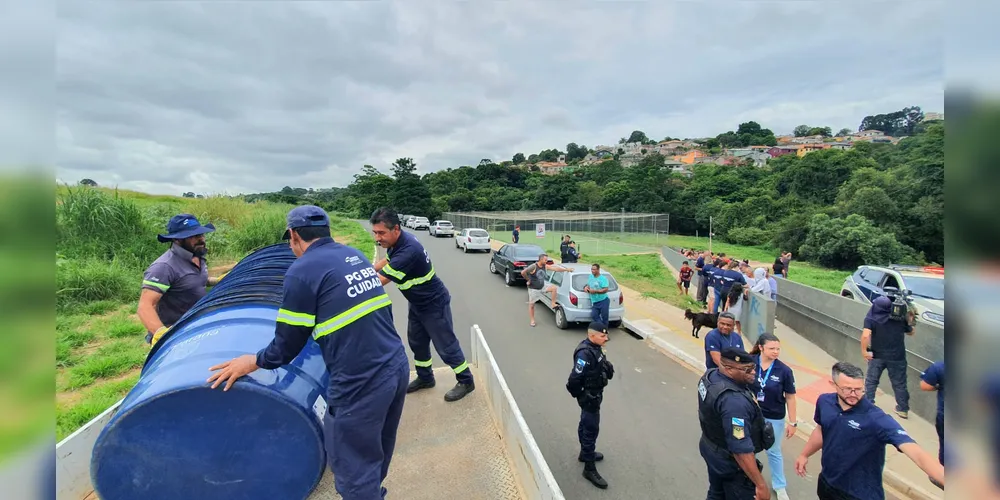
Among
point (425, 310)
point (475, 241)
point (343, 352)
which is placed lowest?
point (425, 310)

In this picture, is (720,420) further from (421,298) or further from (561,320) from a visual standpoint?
(561,320)

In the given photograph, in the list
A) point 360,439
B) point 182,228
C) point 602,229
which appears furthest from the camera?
point 602,229

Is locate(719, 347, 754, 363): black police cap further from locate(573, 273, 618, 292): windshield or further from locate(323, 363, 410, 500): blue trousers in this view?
locate(573, 273, 618, 292): windshield

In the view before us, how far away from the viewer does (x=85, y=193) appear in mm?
12445

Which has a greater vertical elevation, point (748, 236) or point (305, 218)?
point (305, 218)

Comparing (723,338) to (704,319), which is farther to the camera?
(704,319)

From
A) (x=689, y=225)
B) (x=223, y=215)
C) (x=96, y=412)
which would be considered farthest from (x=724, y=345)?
(x=689, y=225)

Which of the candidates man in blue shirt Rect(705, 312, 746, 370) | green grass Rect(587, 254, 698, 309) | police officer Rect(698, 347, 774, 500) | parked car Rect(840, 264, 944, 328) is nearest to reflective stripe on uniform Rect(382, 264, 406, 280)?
police officer Rect(698, 347, 774, 500)

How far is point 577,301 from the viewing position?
951 centimetres

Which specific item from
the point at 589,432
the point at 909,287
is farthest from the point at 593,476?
the point at 909,287

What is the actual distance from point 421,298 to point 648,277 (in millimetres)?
14905

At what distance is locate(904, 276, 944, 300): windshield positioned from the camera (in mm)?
8930

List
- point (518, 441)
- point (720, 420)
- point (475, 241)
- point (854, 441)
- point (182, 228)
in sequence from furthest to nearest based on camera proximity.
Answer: point (475, 241)
point (182, 228)
point (720, 420)
point (854, 441)
point (518, 441)

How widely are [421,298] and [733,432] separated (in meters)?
2.90
